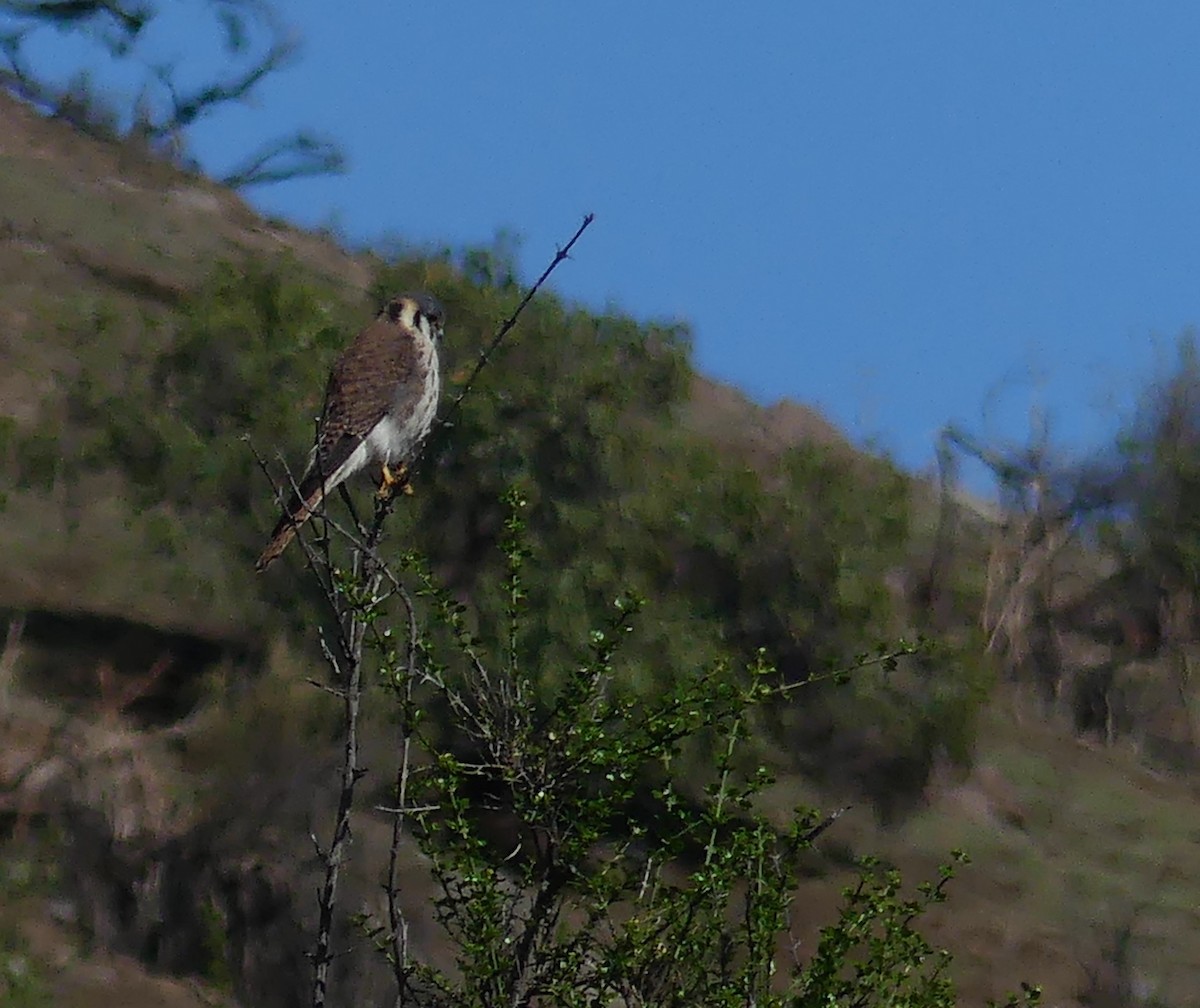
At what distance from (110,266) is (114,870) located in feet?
32.3

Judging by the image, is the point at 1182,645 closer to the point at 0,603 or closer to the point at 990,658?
the point at 990,658

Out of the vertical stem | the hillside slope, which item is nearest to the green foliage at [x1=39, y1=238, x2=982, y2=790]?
the hillside slope

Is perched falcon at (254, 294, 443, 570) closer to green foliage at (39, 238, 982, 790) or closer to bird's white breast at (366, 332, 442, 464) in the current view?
bird's white breast at (366, 332, 442, 464)

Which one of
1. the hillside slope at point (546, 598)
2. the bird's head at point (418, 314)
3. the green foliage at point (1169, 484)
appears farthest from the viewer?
the green foliage at point (1169, 484)

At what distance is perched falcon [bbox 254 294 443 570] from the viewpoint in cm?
708

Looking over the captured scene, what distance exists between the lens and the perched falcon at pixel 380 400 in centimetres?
708

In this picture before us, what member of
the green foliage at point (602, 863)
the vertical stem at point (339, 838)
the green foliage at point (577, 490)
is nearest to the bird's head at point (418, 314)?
the green foliage at point (602, 863)

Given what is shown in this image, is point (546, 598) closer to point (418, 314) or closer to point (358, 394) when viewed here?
point (418, 314)

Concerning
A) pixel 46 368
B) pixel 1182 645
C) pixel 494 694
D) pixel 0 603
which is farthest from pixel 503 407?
pixel 494 694

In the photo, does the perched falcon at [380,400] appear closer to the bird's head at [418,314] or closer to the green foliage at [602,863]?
the bird's head at [418,314]

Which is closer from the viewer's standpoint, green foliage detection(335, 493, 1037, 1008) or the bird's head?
green foliage detection(335, 493, 1037, 1008)

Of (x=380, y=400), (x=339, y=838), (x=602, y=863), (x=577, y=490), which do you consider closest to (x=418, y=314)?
(x=380, y=400)

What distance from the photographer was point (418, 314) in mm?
7949

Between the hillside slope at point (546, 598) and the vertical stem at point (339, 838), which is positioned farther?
the hillside slope at point (546, 598)
